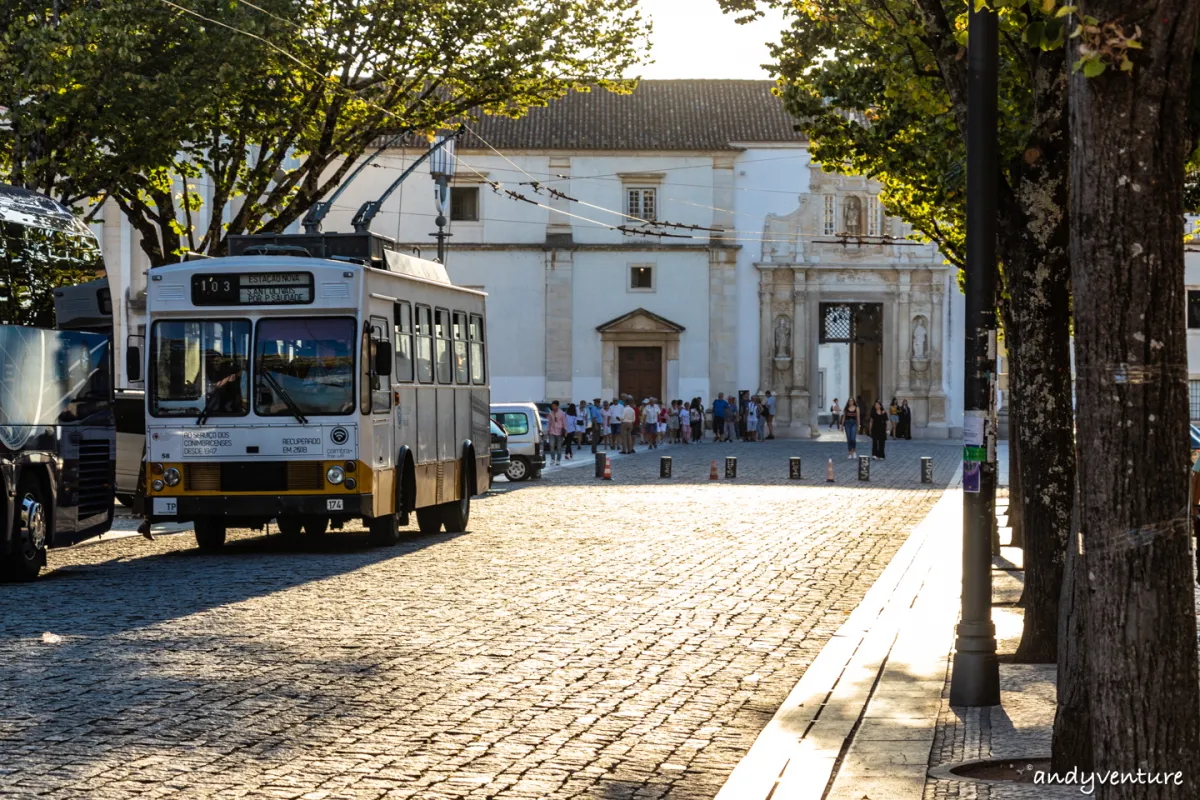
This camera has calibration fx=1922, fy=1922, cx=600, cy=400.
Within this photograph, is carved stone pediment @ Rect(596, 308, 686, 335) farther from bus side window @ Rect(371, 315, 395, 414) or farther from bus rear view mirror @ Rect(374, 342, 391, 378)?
bus rear view mirror @ Rect(374, 342, 391, 378)

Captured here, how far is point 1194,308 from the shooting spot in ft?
232

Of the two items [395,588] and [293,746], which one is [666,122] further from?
[293,746]

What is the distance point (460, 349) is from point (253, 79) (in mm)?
5389

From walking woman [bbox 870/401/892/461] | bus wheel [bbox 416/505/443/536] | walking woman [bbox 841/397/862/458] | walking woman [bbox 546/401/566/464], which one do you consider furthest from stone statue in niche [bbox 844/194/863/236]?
bus wheel [bbox 416/505/443/536]

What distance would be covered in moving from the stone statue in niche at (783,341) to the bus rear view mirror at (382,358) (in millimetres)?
51345

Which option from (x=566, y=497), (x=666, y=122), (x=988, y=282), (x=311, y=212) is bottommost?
(x=566, y=497)

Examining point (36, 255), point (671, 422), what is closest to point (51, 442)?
point (36, 255)

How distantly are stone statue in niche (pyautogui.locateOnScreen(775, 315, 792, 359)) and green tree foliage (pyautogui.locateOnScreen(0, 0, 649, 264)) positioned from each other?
4130cm

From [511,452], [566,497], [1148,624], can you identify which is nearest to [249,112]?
[566,497]

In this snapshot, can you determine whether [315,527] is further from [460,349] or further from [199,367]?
[199,367]

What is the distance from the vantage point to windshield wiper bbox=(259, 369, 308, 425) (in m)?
19.2

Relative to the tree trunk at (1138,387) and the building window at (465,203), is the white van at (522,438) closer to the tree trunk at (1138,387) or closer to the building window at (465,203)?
the building window at (465,203)

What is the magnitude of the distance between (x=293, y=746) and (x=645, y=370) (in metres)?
61.8

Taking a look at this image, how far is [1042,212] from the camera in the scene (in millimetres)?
10516
